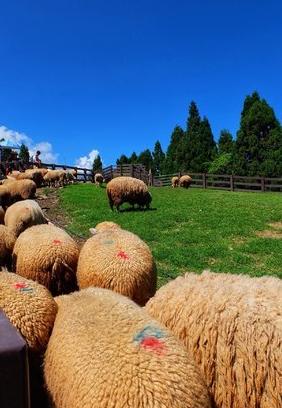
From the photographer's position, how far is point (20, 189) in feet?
65.7

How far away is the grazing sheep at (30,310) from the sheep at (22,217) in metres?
5.42

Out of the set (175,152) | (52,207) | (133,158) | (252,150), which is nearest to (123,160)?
(133,158)

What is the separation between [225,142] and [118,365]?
57.5 m

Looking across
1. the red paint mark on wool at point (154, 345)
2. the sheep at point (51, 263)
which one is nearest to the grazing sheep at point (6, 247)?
the sheep at point (51, 263)

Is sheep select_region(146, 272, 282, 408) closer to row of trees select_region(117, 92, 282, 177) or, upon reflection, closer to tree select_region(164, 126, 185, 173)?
row of trees select_region(117, 92, 282, 177)

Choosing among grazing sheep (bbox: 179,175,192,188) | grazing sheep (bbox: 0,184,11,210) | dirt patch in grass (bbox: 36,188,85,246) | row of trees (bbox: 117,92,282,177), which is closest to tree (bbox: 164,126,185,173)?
row of trees (bbox: 117,92,282,177)

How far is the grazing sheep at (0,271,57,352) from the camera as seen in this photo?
361cm

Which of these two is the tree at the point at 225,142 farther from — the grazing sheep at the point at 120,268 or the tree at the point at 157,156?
the grazing sheep at the point at 120,268

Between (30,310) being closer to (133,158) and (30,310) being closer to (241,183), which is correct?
(241,183)

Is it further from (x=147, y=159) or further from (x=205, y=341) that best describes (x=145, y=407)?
(x=147, y=159)

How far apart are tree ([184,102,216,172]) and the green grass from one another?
3518 centimetres

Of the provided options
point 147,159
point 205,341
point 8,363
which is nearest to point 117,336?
point 205,341

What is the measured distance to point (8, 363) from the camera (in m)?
2.03

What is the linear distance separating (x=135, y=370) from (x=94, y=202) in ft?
61.6
